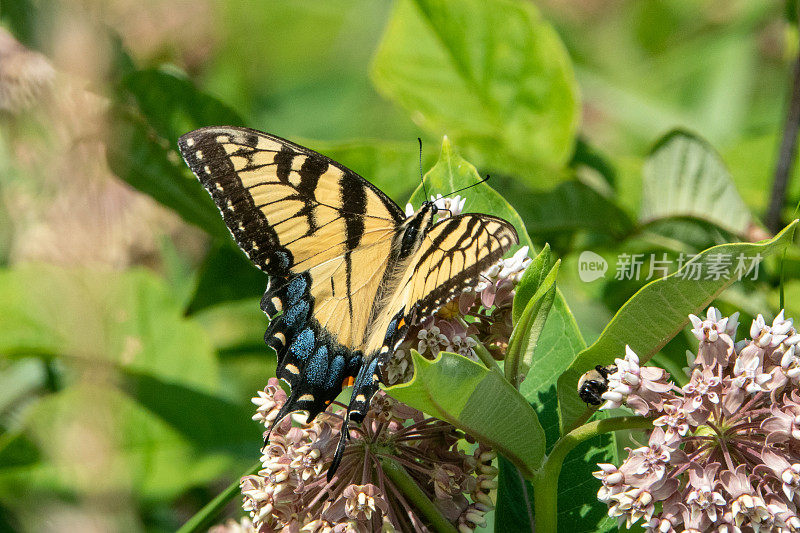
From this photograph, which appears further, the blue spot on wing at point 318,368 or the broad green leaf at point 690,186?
the broad green leaf at point 690,186

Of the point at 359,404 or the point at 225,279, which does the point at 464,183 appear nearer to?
the point at 359,404

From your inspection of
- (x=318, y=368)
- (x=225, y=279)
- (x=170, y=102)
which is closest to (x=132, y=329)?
(x=225, y=279)

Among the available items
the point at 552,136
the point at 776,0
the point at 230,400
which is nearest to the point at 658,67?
the point at 776,0

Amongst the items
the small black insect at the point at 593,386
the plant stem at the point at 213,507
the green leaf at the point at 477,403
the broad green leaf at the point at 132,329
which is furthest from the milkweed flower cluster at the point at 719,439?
the broad green leaf at the point at 132,329

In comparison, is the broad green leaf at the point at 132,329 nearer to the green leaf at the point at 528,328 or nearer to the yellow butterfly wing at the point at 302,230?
the yellow butterfly wing at the point at 302,230

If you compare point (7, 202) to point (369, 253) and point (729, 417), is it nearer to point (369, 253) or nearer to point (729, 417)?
point (369, 253)
